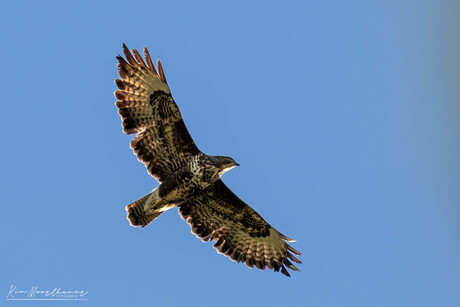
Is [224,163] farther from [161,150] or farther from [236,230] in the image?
[236,230]

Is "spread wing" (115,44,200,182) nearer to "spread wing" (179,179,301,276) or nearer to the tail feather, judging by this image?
the tail feather

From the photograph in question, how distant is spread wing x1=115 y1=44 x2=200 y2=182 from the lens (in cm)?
1548

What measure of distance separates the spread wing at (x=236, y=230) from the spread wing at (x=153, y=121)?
0.95 meters

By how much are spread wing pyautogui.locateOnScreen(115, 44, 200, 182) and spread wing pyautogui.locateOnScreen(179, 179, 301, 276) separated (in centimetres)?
95

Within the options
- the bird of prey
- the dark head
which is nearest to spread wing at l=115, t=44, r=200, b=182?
the bird of prey

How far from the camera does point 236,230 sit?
1644 centimetres

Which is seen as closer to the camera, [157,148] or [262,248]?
[157,148]

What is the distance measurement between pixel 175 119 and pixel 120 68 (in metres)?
1.46

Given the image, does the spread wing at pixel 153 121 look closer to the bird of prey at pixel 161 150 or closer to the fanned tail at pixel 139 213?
the bird of prey at pixel 161 150

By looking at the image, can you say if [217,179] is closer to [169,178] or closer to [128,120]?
[169,178]

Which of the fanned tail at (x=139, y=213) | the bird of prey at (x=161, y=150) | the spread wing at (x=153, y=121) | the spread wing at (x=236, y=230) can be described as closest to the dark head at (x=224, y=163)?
the bird of prey at (x=161, y=150)

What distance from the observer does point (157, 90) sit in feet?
51.0

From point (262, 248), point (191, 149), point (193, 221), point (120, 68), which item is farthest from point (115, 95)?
point (262, 248)

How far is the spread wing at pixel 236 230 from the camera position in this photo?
52.5 ft
